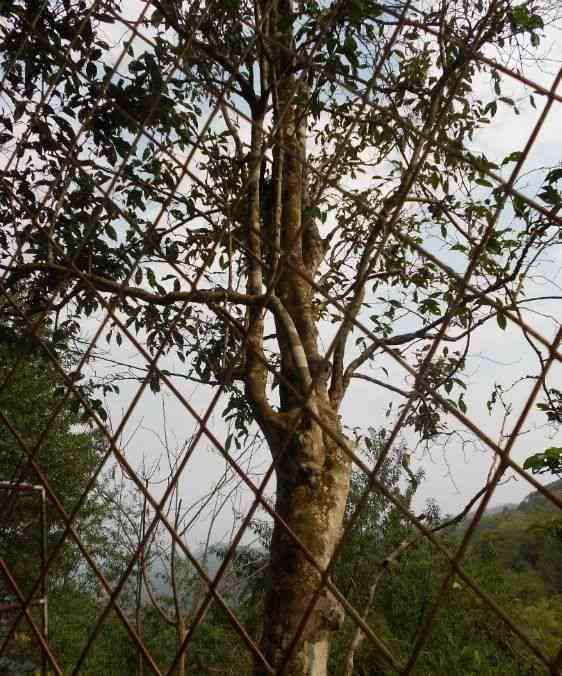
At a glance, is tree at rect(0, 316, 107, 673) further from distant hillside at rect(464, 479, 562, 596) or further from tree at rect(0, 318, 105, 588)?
distant hillside at rect(464, 479, 562, 596)

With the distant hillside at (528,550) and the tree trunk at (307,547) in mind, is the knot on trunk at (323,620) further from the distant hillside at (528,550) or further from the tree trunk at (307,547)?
the distant hillside at (528,550)

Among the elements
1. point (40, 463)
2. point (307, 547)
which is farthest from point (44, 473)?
point (307, 547)

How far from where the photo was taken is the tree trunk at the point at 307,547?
2.03 meters

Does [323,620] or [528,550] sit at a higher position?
[323,620]

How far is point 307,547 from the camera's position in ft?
7.16

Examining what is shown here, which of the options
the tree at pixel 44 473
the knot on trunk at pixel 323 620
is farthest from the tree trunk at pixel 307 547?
the tree at pixel 44 473

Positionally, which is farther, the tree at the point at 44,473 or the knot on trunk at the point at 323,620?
the tree at the point at 44,473

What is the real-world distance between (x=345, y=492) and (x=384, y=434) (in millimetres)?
2139

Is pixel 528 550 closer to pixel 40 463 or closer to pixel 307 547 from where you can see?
pixel 40 463

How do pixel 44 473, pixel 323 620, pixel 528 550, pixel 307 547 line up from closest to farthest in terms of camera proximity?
1. pixel 323 620
2. pixel 307 547
3. pixel 44 473
4. pixel 528 550

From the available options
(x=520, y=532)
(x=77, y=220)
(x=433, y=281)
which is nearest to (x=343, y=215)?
(x=433, y=281)

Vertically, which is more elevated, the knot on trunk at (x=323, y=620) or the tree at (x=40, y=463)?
the tree at (x=40, y=463)

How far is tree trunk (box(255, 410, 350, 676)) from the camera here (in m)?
2.03

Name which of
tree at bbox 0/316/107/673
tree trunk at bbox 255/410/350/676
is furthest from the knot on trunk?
tree at bbox 0/316/107/673
